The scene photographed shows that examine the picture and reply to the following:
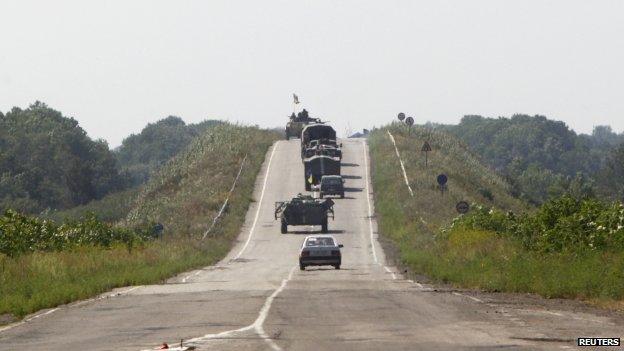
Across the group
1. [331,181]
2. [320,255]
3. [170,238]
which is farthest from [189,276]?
[331,181]

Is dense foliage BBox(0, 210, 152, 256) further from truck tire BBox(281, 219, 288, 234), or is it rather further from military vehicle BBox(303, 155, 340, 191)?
military vehicle BBox(303, 155, 340, 191)

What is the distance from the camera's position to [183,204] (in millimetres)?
86188

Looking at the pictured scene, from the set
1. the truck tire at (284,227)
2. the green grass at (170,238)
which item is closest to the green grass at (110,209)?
the green grass at (170,238)

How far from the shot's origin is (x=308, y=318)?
24312 mm

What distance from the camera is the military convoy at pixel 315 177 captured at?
70.8 m

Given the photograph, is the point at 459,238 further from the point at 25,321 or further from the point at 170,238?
the point at 25,321

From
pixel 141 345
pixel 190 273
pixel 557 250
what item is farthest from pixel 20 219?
pixel 141 345

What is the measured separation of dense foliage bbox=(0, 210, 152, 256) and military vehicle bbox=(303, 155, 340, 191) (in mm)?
30146

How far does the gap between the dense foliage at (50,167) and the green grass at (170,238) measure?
39.4m

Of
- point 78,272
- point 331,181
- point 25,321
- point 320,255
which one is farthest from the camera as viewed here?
point 331,181

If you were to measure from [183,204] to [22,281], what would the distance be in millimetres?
50137

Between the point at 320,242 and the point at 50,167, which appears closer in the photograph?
the point at 320,242

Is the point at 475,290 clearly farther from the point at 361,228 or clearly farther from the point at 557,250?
the point at 361,228

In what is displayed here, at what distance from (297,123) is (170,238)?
2136 inches
